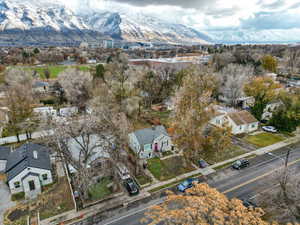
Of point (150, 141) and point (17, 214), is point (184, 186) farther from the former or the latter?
point (17, 214)

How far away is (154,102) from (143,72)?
36.5ft

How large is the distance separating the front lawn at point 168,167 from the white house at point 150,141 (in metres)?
1.85

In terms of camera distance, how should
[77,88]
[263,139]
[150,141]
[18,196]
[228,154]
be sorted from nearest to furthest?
[18,196]
[150,141]
[228,154]
[263,139]
[77,88]

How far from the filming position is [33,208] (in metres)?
21.1

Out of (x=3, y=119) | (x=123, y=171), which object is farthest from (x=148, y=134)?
(x=3, y=119)

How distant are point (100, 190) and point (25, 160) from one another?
11108 mm

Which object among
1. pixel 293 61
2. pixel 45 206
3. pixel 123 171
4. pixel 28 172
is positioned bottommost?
pixel 45 206

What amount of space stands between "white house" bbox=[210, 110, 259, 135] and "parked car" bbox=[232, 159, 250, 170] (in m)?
11.7

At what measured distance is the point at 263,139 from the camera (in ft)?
125

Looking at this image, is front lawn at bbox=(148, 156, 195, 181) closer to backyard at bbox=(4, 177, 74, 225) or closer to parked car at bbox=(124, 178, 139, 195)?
parked car at bbox=(124, 178, 139, 195)

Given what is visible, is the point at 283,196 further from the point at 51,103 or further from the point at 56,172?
the point at 51,103

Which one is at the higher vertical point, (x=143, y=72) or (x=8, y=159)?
(x=143, y=72)

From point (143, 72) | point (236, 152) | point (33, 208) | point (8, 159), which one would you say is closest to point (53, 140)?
point (33, 208)

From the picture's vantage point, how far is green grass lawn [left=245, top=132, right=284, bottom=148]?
3644 centimetres
